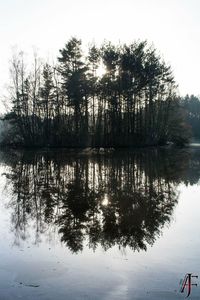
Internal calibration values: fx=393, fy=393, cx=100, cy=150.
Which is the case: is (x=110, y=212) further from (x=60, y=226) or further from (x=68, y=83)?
(x=68, y=83)

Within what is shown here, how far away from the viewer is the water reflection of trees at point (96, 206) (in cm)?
913

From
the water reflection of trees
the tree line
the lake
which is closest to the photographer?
the lake

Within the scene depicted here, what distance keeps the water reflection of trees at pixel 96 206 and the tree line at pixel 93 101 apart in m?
33.3

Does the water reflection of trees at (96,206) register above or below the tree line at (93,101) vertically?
below

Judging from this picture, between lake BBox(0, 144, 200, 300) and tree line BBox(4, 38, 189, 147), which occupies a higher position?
tree line BBox(4, 38, 189, 147)

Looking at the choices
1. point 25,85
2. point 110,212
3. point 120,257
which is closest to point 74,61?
point 25,85

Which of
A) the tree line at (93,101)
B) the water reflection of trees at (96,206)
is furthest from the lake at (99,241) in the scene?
the tree line at (93,101)

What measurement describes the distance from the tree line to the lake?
123 ft

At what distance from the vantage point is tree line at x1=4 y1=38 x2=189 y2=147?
53.7m

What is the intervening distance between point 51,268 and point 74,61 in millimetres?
50718

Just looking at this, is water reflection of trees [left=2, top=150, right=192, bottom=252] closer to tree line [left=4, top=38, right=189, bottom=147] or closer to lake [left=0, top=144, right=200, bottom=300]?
lake [left=0, top=144, right=200, bottom=300]

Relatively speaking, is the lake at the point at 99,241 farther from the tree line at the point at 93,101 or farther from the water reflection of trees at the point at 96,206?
the tree line at the point at 93,101

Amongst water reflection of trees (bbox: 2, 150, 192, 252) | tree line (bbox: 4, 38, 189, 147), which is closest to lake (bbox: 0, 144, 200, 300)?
water reflection of trees (bbox: 2, 150, 192, 252)

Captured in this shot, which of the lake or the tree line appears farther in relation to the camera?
the tree line
